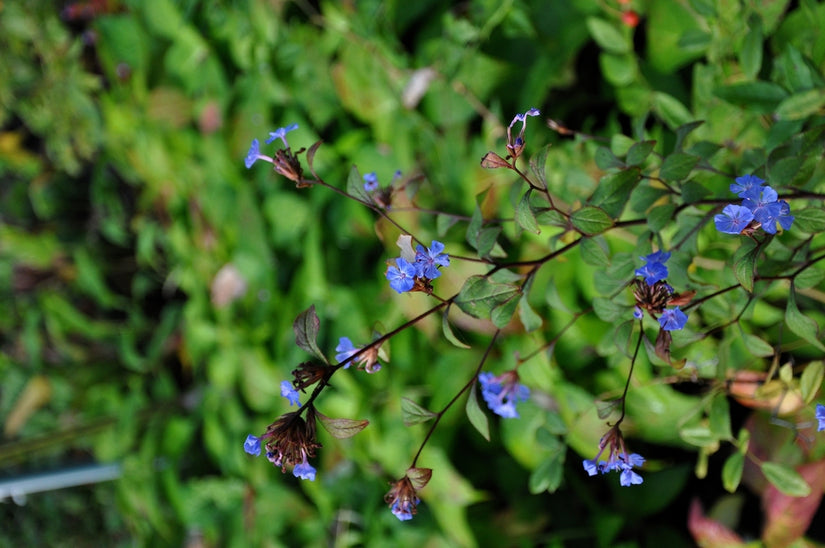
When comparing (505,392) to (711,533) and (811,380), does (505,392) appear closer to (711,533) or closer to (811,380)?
(811,380)

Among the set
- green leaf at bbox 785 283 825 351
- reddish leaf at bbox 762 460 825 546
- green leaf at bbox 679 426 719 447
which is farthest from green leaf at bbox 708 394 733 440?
reddish leaf at bbox 762 460 825 546

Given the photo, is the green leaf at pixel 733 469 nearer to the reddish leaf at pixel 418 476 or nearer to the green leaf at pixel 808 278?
the green leaf at pixel 808 278

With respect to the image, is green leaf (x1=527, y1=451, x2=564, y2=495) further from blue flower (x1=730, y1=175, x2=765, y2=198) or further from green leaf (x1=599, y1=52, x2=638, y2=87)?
green leaf (x1=599, y1=52, x2=638, y2=87)

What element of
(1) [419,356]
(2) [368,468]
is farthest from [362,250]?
(2) [368,468]

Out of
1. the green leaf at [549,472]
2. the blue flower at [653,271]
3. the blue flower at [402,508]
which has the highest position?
the blue flower at [653,271]

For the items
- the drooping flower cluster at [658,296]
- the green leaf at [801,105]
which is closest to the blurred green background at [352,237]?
the green leaf at [801,105]

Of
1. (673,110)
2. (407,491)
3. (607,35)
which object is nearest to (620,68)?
(607,35)
